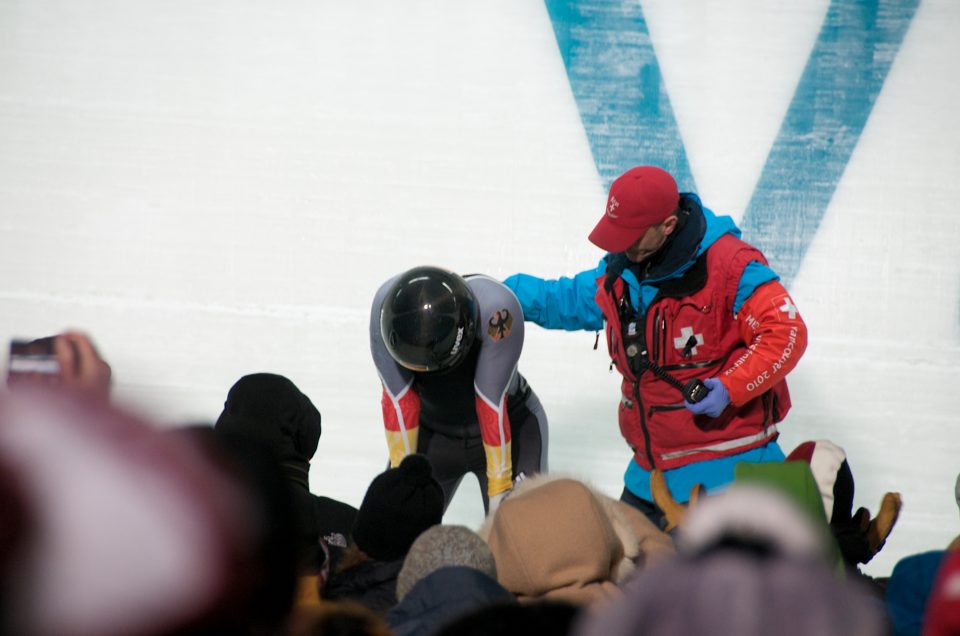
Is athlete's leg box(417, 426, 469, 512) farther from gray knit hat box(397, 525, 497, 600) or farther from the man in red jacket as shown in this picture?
gray knit hat box(397, 525, 497, 600)

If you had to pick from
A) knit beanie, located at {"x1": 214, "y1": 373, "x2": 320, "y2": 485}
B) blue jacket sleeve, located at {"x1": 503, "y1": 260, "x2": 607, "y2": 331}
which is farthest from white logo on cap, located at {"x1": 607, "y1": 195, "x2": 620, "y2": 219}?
knit beanie, located at {"x1": 214, "y1": 373, "x2": 320, "y2": 485}

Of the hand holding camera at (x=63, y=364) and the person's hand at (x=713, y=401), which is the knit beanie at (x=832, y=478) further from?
the hand holding camera at (x=63, y=364)

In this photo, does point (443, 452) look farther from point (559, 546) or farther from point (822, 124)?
point (822, 124)

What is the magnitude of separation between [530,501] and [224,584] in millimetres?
1349

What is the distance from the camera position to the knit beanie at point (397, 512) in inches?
90.1

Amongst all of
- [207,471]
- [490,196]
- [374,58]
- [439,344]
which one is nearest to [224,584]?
[207,471]

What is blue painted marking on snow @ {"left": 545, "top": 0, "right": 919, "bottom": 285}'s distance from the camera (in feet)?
15.8

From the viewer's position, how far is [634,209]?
3.12 metres

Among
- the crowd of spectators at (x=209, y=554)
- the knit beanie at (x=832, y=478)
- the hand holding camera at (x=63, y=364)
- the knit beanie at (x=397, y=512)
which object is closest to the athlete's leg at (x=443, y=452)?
the knit beanie at (x=397, y=512)

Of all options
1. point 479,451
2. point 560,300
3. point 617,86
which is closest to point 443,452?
point 479,451

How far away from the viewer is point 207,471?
0.83 metres

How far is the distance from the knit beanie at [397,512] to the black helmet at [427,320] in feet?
2.23

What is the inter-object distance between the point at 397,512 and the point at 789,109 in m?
3.42

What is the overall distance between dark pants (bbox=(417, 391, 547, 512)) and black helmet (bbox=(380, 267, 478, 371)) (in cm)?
55
